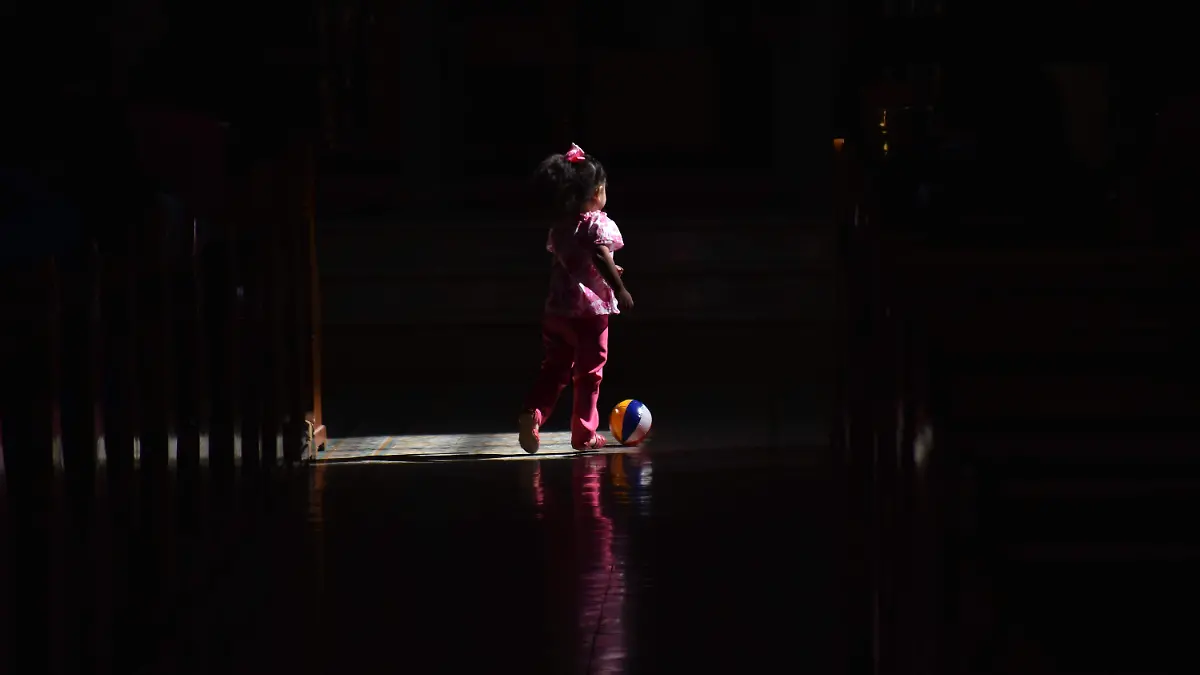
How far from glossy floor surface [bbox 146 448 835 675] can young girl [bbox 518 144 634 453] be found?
0.61 m

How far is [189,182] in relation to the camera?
21.7 feet

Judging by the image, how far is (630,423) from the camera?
28.5ft

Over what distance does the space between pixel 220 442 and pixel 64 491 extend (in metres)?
2.02

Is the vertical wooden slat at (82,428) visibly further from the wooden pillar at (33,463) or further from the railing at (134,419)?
the wooden pillar at (33,463)

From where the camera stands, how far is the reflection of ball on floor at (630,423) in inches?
341

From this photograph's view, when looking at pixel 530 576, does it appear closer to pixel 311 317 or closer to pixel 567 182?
pixel 311 317

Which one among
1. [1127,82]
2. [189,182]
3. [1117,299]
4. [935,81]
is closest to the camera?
[189,182]

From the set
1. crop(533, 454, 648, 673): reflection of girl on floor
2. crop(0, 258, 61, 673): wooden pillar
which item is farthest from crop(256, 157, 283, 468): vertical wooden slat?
crop(0, 258, 61, 673): wooden pillar

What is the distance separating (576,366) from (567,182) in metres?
0.90

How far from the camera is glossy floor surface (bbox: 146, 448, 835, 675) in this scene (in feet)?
15.7

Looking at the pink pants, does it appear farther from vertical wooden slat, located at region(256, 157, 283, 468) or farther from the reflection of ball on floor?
vertical wooden slat, located at region(256, 157, 283, 468)

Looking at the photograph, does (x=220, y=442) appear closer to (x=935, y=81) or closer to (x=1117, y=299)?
(x=1117, y=299)

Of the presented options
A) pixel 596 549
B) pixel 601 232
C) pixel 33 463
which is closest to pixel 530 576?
pixel 596 549

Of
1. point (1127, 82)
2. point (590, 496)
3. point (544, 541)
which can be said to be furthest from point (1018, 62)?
point (544, 541)
